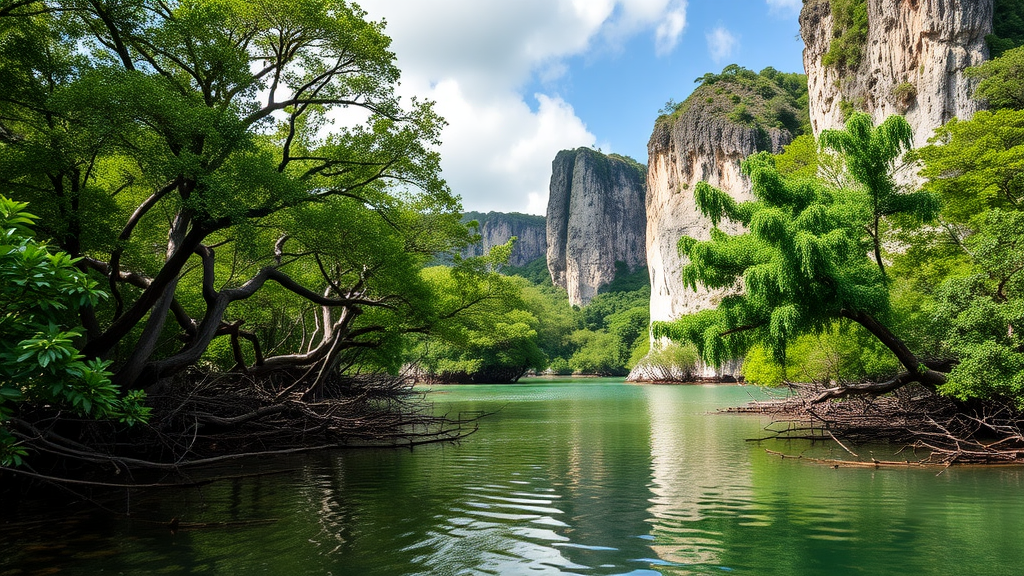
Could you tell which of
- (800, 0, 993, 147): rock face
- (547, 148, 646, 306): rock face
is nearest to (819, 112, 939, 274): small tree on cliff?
(800, 0, 993, 147): rock face

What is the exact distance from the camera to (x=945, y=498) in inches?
269

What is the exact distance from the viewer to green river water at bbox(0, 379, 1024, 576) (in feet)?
15.7

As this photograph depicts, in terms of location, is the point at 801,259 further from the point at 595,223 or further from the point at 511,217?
the point at 511,217

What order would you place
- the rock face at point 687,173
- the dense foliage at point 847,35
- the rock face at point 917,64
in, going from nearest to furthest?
the rock face at point 917,64, the dense foliage at point 847,35, the rock face at point 687,173

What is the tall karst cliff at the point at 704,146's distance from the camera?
5681cm

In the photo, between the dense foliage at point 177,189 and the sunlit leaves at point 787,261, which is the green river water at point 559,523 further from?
the sunlit leaves at point 787,261

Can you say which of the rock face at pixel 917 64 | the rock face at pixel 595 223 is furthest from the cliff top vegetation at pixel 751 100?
the rock face at pixel 595 223

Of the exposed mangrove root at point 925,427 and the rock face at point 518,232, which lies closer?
the exposed mangrove root at point 925,427

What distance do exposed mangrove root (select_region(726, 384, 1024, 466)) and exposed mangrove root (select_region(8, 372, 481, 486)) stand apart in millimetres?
8521

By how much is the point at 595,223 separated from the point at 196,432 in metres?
100

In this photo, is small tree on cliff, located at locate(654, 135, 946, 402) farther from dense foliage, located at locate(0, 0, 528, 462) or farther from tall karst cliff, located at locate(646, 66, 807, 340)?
tall karst cliff, located at locate(646, 66, 807, 340)

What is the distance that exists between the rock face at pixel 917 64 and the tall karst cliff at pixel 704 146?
1759 centimetres

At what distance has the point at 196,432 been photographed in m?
8.89

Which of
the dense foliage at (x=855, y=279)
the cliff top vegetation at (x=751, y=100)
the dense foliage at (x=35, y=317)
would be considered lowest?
the dense foliage at (x=35, y=317)
